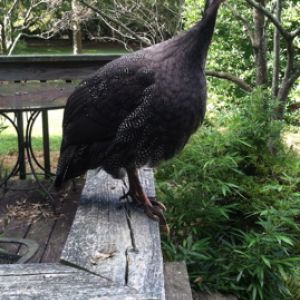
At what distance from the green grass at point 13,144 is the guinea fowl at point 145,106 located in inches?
184

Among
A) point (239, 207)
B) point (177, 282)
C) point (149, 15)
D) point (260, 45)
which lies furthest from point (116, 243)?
point (149, 15)

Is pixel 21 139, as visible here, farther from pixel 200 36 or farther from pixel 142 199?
pixel 200 36

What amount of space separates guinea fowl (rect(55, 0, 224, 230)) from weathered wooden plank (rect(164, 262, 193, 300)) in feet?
1.27

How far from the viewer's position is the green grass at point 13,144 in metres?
7.09

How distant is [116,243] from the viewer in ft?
6.23

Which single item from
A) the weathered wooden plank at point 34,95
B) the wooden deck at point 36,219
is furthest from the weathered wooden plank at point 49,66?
the wooden deck at point 36,219

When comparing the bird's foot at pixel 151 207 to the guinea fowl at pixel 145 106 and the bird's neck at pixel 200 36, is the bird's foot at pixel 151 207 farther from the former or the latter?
the bird's neck at pixel 200 36

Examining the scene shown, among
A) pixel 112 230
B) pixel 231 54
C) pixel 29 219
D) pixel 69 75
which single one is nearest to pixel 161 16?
pixel 231 54

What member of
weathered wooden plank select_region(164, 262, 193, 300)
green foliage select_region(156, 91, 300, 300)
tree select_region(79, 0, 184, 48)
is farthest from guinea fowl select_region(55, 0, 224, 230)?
tree select_region(79, 0, 184, 48)

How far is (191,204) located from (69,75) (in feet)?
6.29

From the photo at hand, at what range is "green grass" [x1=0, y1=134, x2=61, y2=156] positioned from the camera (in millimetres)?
7094

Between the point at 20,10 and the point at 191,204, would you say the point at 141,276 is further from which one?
the point at 20,10

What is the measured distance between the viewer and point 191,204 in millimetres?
3158

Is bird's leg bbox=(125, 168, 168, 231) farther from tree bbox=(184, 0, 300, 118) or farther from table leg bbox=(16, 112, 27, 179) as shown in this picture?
tree bbox=(184, 0, 300, 118)
